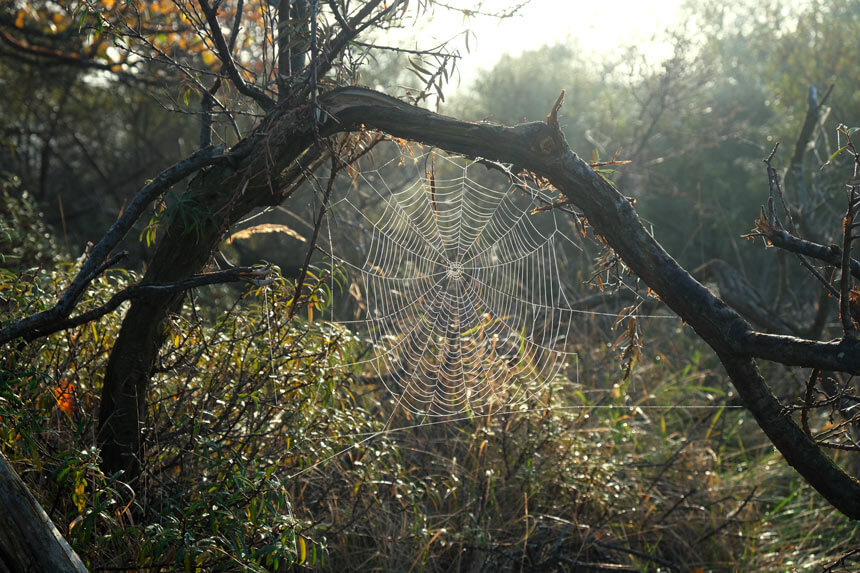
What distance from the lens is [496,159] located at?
2176 mm

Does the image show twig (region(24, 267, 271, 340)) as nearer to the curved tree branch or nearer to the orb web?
the curved tree branch

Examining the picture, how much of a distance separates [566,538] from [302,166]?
2.29 meters

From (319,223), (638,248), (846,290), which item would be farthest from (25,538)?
(846,290)

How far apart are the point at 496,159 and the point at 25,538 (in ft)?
5.37

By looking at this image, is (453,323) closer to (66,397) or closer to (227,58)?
(66,397)

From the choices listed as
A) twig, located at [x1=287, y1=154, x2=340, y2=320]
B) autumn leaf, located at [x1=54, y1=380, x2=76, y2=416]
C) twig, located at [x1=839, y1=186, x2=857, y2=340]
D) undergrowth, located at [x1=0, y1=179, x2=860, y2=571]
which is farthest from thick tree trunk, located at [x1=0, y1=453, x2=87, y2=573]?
twig, located at [x1=839, y1=186, x2=857, y2=340]

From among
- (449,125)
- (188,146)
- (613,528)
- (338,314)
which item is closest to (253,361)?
(449,125)

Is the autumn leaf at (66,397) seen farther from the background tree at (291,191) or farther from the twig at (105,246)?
the twig at (105,246)

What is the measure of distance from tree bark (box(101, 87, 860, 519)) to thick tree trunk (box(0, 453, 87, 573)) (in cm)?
59

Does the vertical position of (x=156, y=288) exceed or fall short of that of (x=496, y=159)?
it falls short

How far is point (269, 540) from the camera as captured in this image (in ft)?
7.82

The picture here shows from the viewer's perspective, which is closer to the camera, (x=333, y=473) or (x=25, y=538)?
(x=25, y=538)

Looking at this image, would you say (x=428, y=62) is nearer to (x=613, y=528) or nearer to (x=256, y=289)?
(x=256, y=289)

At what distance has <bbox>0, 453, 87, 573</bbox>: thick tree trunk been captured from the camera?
176 centimetres
